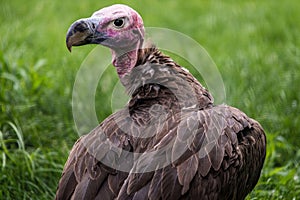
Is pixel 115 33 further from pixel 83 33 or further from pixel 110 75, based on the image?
pixel 110 75

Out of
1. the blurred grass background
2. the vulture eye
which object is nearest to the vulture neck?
the vulture eye

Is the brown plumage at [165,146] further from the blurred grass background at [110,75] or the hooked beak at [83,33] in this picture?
the blurred grass background at [110,75]

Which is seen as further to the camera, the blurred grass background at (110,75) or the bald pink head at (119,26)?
the blurred grass background at (110,75)

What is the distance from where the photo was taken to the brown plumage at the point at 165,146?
3.43m

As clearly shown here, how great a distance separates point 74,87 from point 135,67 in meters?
1.99

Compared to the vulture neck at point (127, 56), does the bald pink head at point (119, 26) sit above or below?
above

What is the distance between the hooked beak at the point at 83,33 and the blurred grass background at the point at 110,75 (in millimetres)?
1282

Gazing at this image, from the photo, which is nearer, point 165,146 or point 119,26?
point 165,146

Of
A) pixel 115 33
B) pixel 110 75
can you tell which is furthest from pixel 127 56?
pixel 110 75

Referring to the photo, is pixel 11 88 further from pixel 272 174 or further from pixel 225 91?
pixel 272 174

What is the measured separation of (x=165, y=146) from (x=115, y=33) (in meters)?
0.81

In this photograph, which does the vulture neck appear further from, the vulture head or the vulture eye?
the vulture eye

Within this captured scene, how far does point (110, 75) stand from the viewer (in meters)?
6.60

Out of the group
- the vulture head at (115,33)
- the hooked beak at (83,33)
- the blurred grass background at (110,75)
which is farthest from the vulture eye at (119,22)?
the blurred grass background at (110,75)
